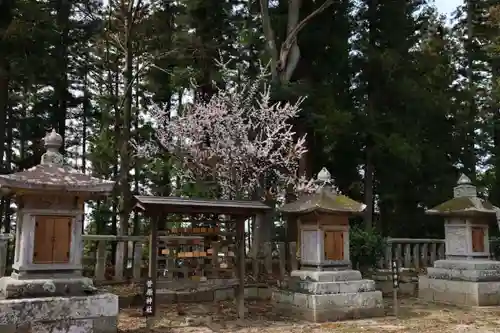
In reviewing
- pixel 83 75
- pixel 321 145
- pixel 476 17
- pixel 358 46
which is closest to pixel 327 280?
pixel 321 145

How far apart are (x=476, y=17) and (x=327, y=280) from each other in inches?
792

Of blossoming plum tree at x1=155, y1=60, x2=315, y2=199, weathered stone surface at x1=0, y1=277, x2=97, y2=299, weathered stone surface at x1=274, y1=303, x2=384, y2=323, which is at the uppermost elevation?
blossoming plum tree at x1=155, y1=60, x2=315, y2=199

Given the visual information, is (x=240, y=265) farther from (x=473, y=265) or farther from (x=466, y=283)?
(x=473, y=265)

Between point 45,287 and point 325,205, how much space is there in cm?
569

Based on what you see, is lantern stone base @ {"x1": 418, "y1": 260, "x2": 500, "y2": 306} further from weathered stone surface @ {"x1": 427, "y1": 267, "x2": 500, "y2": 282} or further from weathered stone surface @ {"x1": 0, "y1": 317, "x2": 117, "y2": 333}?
weathered stone surface @ {"x1": 0, "y1": 317, "x2": 117, "y2": 333}

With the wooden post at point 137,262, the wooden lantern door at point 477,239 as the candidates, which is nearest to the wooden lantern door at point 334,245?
the wooden post at point 137,262

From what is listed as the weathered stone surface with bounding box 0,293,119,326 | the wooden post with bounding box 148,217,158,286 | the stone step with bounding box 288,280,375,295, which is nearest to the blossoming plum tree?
the stone step with bounding box 288,280,375,295

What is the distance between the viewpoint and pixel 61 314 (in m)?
7.62

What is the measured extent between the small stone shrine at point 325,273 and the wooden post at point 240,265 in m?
1.19

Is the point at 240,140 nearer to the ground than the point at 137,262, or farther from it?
farther from it

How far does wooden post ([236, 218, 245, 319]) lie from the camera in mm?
9891

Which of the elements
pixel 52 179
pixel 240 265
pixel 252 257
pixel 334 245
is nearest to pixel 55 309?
pixel 52 179

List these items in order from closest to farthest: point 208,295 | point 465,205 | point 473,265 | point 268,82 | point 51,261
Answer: point 51,261
point 208,295
point 473,265
point 465,205
point 268,82

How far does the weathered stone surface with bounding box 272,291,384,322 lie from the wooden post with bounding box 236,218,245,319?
1.15 m
